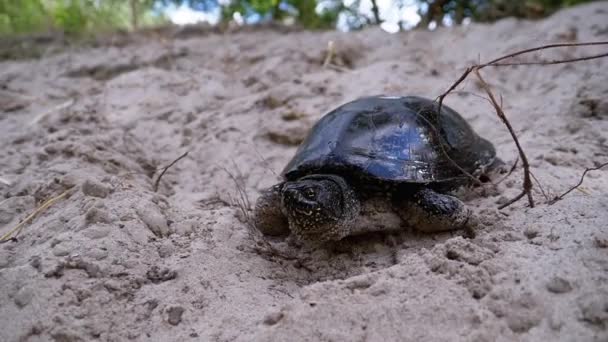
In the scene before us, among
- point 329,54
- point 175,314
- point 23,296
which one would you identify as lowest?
point 175,314

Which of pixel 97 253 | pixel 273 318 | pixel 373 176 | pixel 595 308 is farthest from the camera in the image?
pixel 373 176

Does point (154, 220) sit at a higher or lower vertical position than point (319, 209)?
lower

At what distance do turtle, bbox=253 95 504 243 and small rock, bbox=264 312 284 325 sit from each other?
59 centimetres

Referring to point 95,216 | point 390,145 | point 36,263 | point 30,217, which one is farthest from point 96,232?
point 390,145

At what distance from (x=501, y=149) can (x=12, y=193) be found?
371 centimetres

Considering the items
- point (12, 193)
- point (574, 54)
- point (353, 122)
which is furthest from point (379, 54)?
point (12, 193)

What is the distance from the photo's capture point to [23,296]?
1764 mm

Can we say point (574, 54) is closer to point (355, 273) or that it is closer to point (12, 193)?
point (355, 273)

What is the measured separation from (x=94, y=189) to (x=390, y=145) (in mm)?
1871

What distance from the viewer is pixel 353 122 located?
264cm

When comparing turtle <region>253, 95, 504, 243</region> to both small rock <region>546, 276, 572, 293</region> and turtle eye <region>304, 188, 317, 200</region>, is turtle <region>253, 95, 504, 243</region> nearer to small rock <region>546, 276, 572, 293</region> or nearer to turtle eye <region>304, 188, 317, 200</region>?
turtle eye <region>304, 188, 317, 200</region>

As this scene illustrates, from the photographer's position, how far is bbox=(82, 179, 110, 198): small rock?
2.55m

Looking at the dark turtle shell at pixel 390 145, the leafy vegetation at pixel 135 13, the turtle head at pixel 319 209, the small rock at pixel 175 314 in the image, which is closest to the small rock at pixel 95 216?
the small rock at pixel 175 314

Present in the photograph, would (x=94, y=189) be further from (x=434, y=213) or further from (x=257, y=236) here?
(x=434, y=213)
